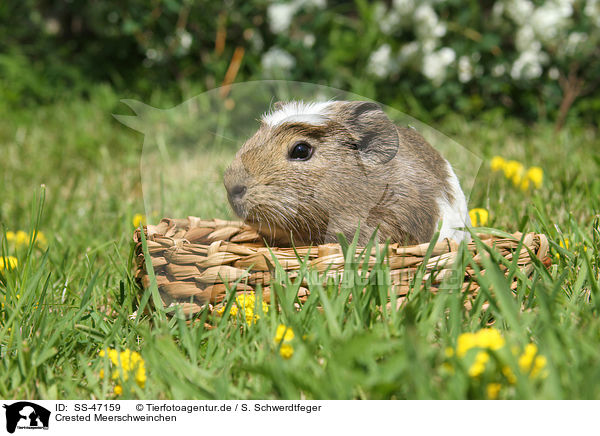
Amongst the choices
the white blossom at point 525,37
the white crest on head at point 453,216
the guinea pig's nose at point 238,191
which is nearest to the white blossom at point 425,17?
the white blossom at point 525,37

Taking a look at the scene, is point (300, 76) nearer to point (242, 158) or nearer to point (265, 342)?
point (242, 158)

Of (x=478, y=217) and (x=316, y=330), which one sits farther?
(x=478, y=217)

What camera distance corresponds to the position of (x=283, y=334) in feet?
4.92

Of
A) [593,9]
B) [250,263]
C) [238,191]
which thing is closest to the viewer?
[250,263]

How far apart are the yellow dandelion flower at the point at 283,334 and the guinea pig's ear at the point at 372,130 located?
0.82 m

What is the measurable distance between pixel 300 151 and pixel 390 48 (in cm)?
270

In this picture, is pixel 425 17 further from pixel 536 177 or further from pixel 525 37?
pixel 536 177

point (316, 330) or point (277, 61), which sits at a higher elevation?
point (277, 61)

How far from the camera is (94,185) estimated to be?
388 cm

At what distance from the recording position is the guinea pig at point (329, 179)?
6.65 feet

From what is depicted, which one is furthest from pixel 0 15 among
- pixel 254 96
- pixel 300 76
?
pixel 254 96
